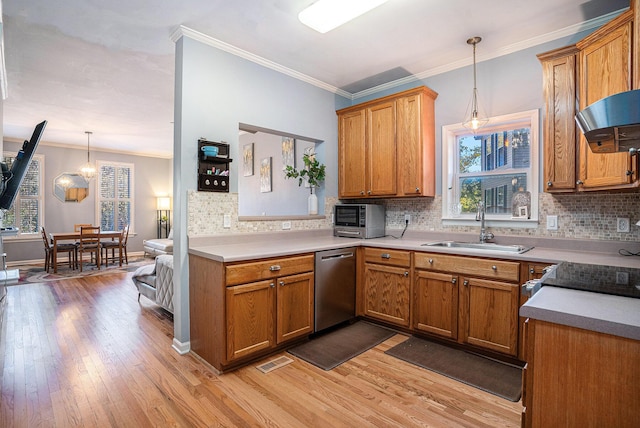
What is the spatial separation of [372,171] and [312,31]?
4.96 ft

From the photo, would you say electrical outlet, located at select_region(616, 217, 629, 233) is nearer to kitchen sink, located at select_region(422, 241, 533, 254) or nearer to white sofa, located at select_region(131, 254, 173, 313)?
kitchen sink, located at select_region(422, 241, 533, 254)

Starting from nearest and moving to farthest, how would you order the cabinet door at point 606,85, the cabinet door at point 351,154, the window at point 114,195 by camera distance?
the cabinet door at point 606,85 < the cabinet door at point 351,154 < the window at point 114,195

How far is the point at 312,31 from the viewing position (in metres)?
2.69

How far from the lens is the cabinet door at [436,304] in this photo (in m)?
2.69

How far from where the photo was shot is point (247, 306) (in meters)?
2.39

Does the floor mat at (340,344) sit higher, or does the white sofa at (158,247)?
the white sofa at (158,247)

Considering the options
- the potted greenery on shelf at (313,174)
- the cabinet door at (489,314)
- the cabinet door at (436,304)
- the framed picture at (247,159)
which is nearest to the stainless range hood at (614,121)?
the cabinet door at (489,314)

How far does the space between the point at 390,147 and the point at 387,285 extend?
1.42 meters

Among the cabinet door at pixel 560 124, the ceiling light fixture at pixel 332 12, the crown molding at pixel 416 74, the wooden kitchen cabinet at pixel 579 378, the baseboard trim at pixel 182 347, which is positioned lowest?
the baseboard trim at pixel 182 347

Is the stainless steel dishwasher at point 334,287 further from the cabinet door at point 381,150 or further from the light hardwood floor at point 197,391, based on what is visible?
the cabinet door at point 381,150

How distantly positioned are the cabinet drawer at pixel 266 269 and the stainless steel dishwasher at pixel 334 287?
0.52ft

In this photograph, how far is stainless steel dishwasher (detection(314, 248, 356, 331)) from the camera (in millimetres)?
2900

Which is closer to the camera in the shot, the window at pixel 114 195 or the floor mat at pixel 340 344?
the floor mat at pixel 340 344

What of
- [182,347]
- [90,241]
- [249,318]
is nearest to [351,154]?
[249,318]
